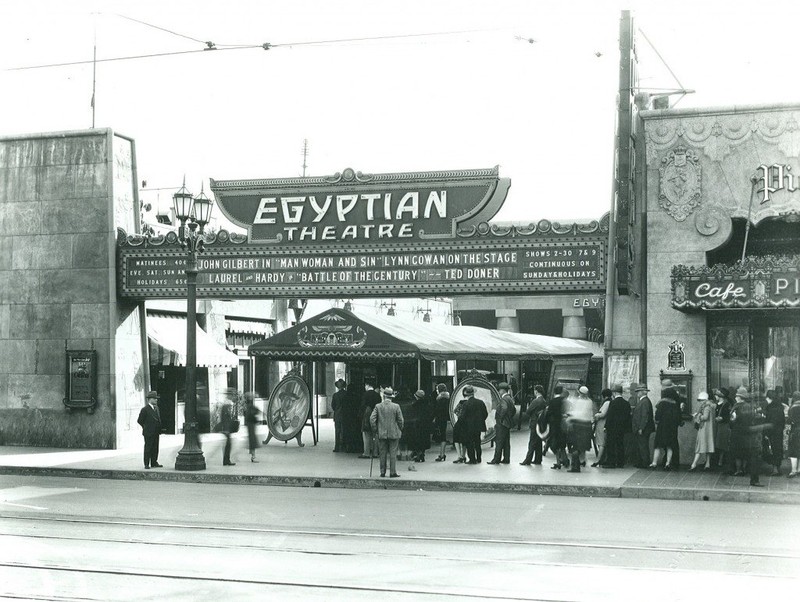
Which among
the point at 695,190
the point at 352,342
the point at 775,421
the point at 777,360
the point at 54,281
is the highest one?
the point at 695,190

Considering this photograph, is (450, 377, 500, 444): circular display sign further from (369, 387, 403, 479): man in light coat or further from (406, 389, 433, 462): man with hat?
(369, 387, 403, 479): man in light coat

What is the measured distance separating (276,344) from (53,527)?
10.3 m

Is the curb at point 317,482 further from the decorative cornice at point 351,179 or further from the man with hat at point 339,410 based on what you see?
the decorative cornice at point 351,179

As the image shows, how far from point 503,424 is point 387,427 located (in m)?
3.03

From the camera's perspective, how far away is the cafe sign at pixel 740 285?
1728 cm

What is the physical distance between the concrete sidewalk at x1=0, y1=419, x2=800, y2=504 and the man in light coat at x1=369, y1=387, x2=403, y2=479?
0.39 m

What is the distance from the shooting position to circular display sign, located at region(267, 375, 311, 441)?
23234 mm

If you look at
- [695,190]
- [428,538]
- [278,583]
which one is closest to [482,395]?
[695,190]

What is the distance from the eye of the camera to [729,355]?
763 inches

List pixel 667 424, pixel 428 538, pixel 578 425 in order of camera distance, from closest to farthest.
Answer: pixel 428 538, pixel 667 424, pixel 578 425

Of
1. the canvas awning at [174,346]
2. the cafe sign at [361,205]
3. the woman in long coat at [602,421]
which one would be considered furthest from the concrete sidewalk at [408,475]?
the cafe sign at [361,205]

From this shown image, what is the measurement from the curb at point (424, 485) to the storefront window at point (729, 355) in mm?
4249

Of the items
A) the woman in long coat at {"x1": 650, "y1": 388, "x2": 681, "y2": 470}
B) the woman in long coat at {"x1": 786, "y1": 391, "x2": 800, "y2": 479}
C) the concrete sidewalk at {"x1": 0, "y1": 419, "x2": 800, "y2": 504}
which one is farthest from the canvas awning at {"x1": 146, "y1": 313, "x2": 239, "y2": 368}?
the woman in long coat at {"x1": 786, "y1": 391, "x2": 800, "y2": 479}

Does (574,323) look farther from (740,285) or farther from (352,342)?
(740,285)
